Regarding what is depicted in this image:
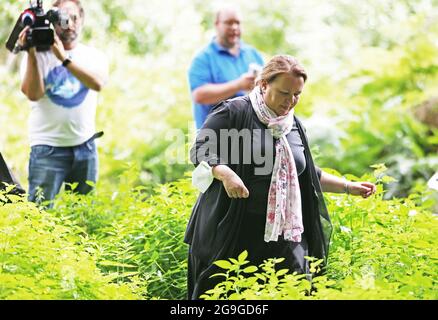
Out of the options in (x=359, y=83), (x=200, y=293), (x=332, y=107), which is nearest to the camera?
(x=200, y=293)

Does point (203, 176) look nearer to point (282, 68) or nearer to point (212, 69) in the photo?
point (282, 68)

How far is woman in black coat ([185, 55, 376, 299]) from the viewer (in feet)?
14.4

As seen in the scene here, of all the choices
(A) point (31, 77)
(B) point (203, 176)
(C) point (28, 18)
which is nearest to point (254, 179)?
(B) point (203, 176)

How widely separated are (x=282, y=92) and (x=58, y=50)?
2.03m

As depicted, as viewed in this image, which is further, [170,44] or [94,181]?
[170,44]

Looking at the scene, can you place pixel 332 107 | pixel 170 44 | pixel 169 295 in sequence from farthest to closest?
pixel 170 44 → pixel 332 107 → pixel 169 295

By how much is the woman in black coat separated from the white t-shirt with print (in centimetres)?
185

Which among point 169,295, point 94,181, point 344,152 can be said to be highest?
point 344,152

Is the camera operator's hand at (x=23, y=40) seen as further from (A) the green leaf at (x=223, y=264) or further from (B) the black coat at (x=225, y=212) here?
(A) the green leaf at (x=223, y=264)

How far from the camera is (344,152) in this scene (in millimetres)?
10336

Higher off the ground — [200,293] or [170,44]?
[170,44]
